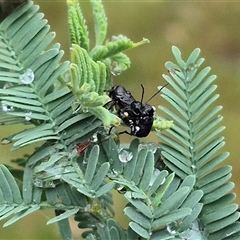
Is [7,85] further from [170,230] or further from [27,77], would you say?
[170,230]

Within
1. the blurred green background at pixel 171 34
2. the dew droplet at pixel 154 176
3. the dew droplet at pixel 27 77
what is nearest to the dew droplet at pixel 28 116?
the dew droplet at pixel 27 77

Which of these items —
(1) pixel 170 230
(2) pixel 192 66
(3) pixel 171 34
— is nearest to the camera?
(1) pixel 170 230

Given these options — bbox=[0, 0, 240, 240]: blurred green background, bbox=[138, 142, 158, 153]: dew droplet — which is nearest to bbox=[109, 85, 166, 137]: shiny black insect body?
bbox=[138, 142, 158, 153]: dew droplet

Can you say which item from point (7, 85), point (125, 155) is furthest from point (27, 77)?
point (125, 155)

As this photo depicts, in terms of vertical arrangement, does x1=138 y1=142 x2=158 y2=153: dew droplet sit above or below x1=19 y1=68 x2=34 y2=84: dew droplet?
below

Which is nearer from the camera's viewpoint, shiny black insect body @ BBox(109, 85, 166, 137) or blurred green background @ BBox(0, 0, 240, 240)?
shiny black insect body @ BBox(109, 85, 166, 137)

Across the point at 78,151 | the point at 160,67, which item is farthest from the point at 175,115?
the point at 160,67

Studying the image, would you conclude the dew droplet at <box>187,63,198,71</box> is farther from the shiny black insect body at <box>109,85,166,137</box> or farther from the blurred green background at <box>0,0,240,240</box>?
the blurred green background at <box>0,0,240,240</box>
